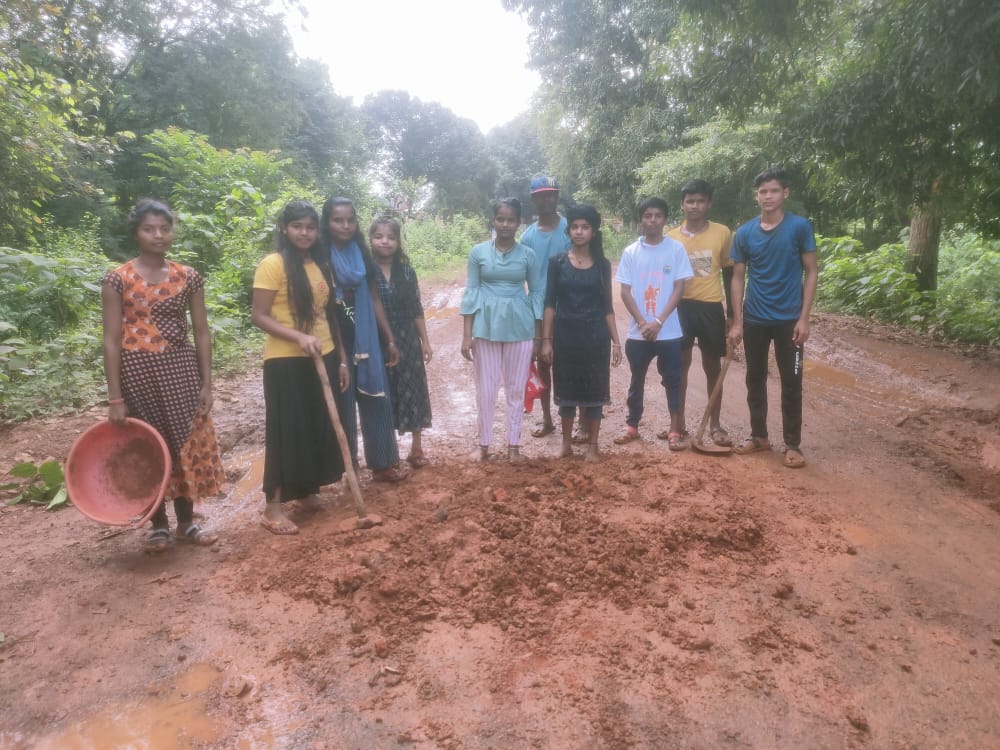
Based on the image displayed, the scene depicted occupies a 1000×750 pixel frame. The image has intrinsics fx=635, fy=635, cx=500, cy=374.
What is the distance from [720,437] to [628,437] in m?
0.63

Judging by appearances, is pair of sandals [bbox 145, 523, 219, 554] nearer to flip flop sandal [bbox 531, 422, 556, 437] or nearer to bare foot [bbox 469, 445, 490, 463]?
bare foot [bbox 469, 445, 490, 463]

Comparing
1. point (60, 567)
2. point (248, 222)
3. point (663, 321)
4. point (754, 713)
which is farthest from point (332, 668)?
point (248, 222)

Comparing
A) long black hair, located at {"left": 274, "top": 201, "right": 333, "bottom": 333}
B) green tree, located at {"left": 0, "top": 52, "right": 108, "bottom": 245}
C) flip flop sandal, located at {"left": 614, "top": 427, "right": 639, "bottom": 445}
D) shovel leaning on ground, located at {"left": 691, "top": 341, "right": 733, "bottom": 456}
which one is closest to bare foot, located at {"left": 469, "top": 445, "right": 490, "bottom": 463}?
flip flop sandal, located at {"left": 614, "top": 427, "right": 639, "bottom": 445}

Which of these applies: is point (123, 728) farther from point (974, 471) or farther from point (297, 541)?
point (974, 471)

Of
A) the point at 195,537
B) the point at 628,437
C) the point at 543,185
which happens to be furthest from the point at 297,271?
the point at 628,437

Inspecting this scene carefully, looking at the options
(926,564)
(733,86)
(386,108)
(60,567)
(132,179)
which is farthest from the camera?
(386,108)

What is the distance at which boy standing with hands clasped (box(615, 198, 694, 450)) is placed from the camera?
4113mm

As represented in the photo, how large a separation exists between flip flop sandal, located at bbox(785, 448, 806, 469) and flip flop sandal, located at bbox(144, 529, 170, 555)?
3.58 metres

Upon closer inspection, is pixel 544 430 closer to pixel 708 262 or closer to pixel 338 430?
pixel 708 262

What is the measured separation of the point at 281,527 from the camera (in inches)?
131

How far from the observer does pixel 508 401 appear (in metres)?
4.19

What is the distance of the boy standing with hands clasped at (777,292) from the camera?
3.86m

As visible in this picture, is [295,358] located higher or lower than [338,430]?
higher

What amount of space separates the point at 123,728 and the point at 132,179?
15317 mm
